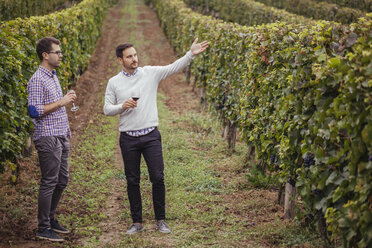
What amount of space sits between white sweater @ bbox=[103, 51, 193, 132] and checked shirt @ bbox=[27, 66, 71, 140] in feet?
1.98

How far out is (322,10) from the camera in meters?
27.8

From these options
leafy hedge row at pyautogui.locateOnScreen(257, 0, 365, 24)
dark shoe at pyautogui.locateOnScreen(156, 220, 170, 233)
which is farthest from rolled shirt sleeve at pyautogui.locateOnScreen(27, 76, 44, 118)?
leafy hedge row at pyautogui.locateOnScreen(257, 0, 365, 24)

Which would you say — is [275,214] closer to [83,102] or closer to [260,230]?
[260,230]

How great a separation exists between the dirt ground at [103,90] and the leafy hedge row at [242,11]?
5.60 metres

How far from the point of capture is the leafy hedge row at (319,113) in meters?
3.50

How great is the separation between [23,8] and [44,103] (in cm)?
2226

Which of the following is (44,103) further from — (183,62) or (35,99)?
(183,62)

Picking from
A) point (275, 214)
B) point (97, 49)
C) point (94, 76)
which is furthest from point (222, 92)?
point (97, 49)

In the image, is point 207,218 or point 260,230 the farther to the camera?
point 207,218

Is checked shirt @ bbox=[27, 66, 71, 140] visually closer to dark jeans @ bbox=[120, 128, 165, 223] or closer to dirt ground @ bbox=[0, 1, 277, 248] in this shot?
dark jeans @ bbox=[120, 128, 165, 223]

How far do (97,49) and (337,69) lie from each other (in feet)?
70.0

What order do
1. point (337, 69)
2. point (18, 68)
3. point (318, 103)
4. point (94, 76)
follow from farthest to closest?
point (94, 76) < point (18, 68) < point (318, 103) < point (337, 69)

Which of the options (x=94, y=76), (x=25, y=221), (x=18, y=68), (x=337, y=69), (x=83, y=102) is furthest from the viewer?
(x=94, y=76)

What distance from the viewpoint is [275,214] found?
6.06 metres
